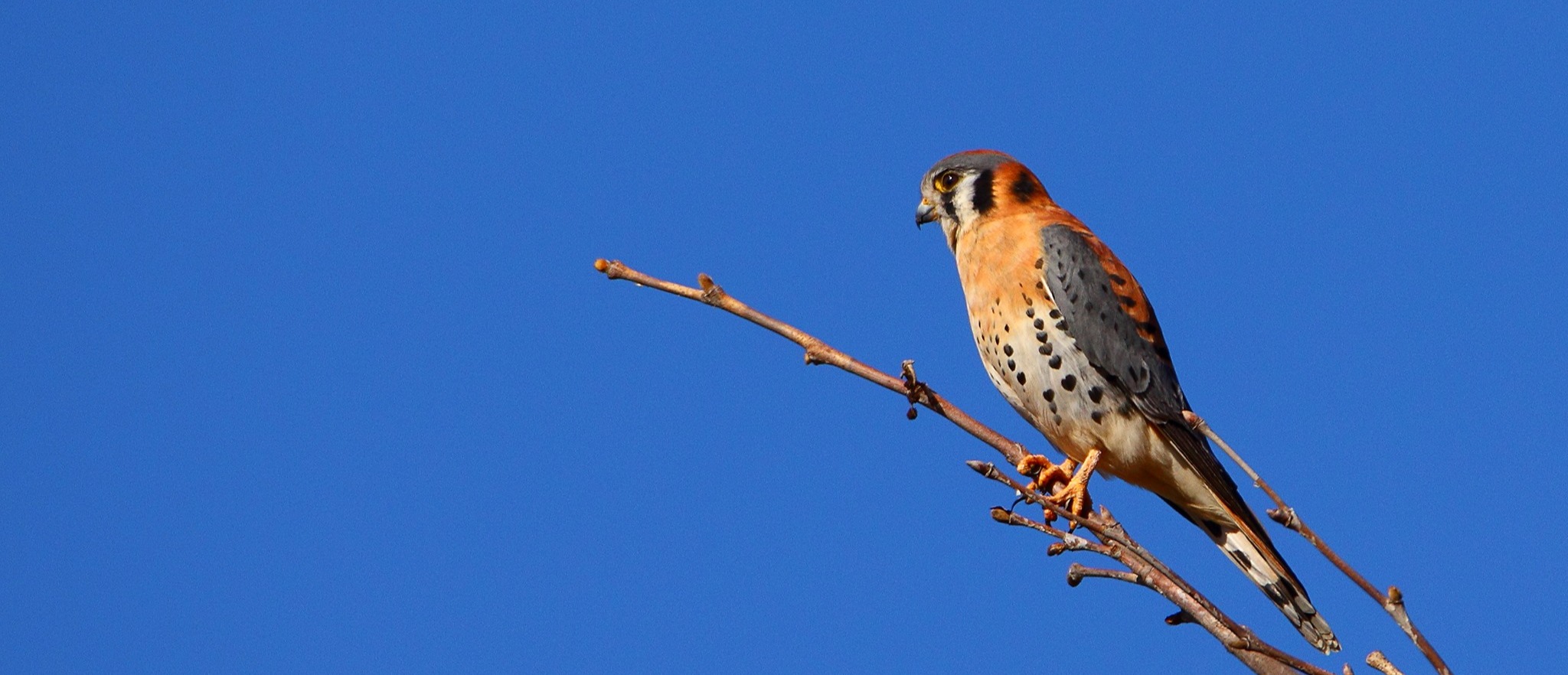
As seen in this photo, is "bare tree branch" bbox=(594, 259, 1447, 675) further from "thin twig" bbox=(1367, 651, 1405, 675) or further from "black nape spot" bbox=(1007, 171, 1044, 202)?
"black nape spot" bbox=(1007, 171, 1044, 202)

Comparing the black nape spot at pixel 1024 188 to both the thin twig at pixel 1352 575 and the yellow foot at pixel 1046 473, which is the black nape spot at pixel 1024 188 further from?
the thin twig at pixel 1352 575

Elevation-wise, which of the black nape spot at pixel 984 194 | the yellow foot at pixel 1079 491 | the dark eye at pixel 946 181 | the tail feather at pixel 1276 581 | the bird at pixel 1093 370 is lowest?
the tail feather at pixel 1276 581

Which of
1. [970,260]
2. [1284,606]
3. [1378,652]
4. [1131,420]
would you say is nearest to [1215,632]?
[1378,652]

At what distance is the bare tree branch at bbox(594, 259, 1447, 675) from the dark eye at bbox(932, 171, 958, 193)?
1.88 metres

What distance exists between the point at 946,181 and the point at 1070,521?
7.76ft

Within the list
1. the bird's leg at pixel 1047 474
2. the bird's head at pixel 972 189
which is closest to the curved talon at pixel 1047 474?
the bird's leg at pixel 1047 474

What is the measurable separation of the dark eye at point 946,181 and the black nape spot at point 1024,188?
18 cm

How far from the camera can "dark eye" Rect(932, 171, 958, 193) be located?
477cm

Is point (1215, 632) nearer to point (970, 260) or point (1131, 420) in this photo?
point (1131, 420)

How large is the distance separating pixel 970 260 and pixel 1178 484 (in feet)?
3.06

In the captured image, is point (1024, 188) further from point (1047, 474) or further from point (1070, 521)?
point (1070, 521)

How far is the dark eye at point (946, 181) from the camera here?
4.77m

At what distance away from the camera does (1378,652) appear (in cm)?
181

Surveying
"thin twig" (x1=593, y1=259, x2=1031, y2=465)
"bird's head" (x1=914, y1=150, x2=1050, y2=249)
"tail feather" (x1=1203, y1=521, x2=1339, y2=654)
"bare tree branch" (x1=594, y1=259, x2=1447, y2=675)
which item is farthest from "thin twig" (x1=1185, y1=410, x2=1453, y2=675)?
"bird's head" (x1=914, y1=150, x2=1050, y2=249)
